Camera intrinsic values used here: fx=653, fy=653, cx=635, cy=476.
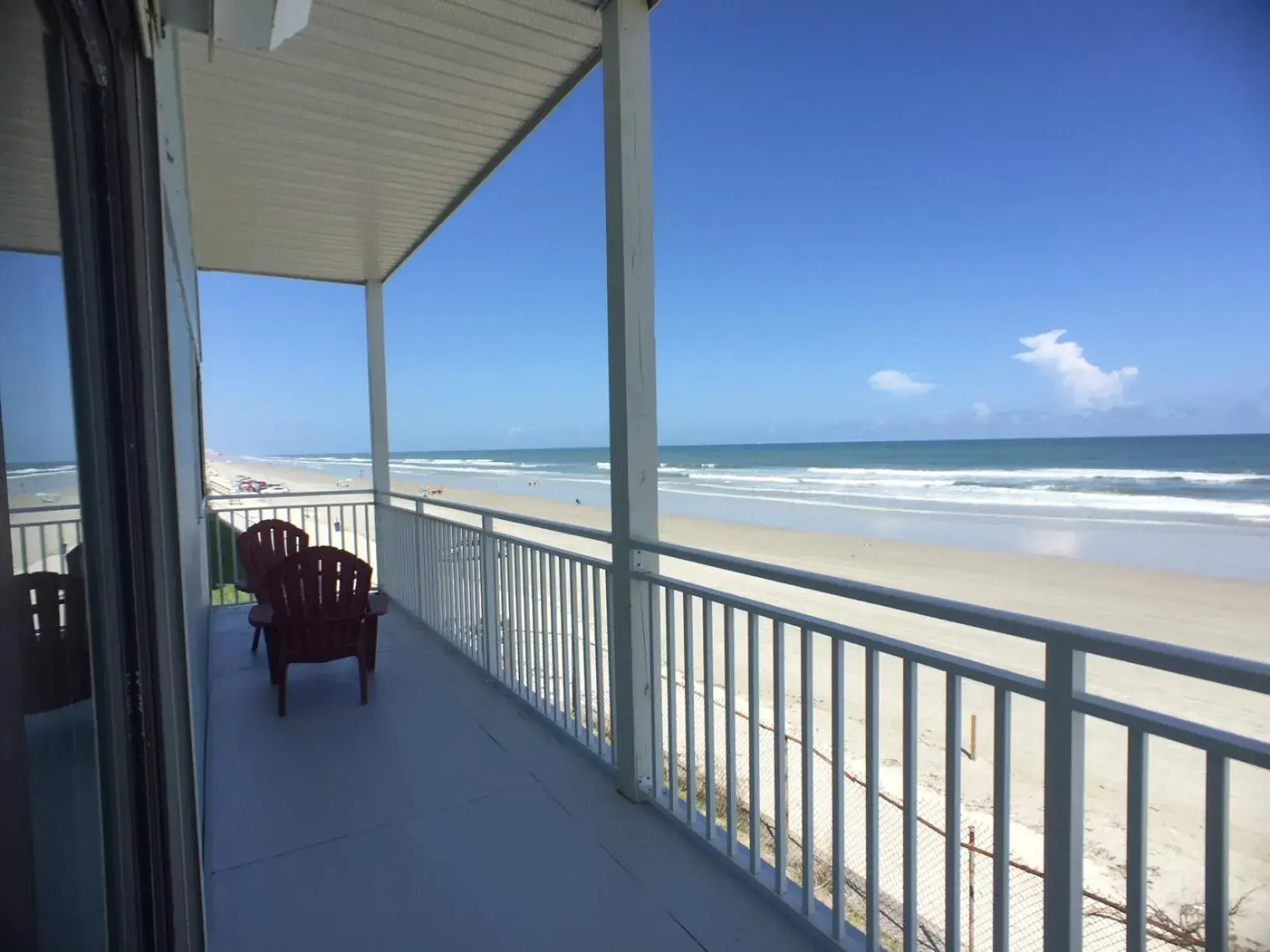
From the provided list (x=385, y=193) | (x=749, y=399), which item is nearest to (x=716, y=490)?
(x=749, y=399)

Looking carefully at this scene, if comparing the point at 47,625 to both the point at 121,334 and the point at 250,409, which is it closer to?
the point at 121,334

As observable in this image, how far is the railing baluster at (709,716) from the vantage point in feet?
6.16

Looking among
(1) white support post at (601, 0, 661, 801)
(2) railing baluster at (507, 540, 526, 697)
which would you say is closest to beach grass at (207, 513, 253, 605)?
(2) railing baluster at (507, 540, 526, 697)

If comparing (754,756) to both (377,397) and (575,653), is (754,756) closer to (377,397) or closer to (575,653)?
(575,653)

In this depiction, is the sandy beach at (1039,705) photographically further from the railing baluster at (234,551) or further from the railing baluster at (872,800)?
the railing baluster at (234,551)

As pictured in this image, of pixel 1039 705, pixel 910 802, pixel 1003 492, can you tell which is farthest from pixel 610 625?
pixel 1003 492

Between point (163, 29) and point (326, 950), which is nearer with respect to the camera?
point (163, 29)

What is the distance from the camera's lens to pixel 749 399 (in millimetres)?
33375

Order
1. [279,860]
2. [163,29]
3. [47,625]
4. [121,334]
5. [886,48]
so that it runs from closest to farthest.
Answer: [47,625] → [121,334] → [163,29] → [279,860] → [886,48]

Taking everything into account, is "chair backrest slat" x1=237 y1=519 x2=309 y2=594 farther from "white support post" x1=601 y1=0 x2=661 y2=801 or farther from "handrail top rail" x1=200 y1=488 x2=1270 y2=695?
"handrail top rail" x1=200 y1=488 x2=1270 y2=695

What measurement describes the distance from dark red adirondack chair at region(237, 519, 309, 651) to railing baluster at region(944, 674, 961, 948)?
3.82 meters

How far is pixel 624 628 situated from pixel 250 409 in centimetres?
3354

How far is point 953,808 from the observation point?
1.30 m

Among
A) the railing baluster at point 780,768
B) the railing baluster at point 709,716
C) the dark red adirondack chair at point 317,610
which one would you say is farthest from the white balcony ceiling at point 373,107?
the railing baluster at point 780,768
